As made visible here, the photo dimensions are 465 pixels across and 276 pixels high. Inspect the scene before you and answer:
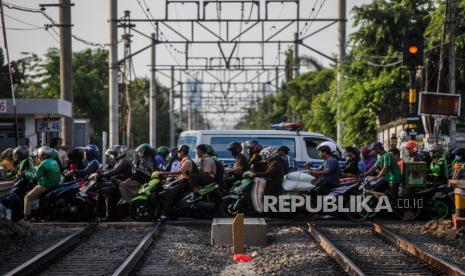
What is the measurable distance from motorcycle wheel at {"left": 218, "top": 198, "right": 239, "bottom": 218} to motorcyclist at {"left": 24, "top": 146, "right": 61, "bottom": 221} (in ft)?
11.0

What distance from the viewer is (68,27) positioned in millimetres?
26078

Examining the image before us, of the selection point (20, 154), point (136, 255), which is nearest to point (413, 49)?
point (20, 154)

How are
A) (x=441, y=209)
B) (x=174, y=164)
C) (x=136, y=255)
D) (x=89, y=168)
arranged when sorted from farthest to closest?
(x=174, y=164) → (x=89, y=168) → (x=441, y=209) → (x=136, y=255)

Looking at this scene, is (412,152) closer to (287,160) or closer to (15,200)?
(287,160)

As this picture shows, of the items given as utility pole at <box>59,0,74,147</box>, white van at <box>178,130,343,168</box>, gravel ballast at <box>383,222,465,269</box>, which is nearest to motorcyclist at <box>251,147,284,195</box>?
gravel ballast at <box>383,222,465,269</box>

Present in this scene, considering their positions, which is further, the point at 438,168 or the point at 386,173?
the point at 438,168

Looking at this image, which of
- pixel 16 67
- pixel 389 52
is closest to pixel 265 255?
pixel 389 52

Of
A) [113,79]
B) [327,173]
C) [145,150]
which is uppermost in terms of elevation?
[113,79]

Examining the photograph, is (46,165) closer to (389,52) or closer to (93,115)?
(389,52)

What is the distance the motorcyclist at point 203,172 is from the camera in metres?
18.0

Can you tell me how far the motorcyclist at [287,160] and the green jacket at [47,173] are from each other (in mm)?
4558

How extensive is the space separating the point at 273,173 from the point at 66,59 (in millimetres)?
10045

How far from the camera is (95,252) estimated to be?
535 inches

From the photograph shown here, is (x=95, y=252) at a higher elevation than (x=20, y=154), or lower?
lower
